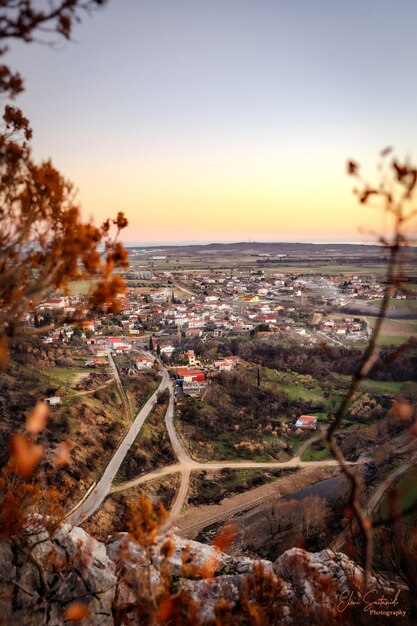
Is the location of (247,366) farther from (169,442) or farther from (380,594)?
(380,594)

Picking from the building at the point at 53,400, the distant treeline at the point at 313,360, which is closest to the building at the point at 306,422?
the distant treeline at the point at 313,360

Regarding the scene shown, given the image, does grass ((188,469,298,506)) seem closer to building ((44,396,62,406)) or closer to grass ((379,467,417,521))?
grass ((379,467,417,521))

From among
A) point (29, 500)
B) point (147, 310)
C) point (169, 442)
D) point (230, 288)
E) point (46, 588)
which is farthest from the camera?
point (230, 288)

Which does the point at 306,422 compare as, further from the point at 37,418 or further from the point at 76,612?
the point at 76,612

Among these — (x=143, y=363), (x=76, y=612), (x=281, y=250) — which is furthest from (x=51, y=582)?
(x=281, y=250)

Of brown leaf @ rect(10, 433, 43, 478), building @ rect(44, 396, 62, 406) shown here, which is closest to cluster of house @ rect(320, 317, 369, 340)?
building @ rect(44, 396, 62, 406)

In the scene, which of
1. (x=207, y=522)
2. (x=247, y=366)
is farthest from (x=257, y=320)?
(x=207, y=522)
